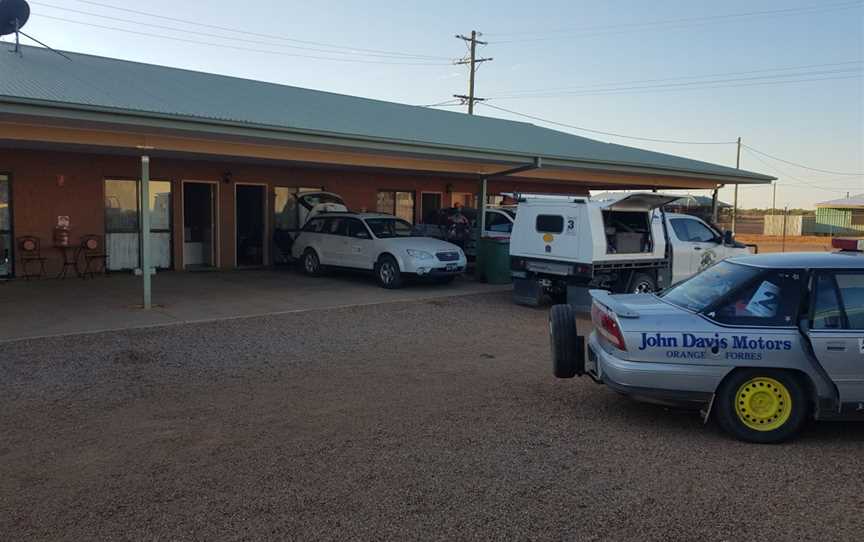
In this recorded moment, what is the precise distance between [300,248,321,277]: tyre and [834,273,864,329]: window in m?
→ 12.0

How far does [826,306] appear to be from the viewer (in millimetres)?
5348

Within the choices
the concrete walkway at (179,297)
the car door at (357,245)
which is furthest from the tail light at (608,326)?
the car door at (357,245)

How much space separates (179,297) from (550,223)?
21.8ft

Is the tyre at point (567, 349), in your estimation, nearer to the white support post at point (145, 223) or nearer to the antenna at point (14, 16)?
the white support post at point (145, 223)

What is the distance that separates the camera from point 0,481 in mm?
4461

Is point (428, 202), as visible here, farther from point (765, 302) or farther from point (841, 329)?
point (841, 329)

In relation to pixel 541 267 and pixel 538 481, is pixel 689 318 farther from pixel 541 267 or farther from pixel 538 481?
pixel 541 267

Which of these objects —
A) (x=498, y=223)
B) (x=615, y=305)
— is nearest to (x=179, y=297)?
(x=498, y=223)

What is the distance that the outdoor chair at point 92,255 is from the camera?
48.6ft

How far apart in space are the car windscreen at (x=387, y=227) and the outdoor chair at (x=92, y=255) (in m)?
5.84

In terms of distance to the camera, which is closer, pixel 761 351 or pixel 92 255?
pixel 761 351

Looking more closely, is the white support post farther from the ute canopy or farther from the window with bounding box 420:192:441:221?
the window with bounding box 420:192:441:221

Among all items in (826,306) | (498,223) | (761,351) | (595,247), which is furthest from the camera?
(498,223)

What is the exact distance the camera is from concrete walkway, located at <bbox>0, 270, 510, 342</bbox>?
9.98m
